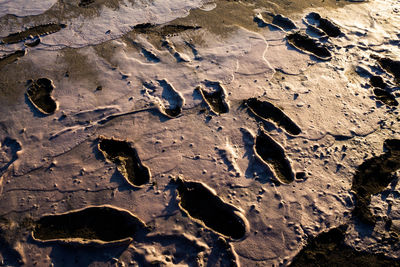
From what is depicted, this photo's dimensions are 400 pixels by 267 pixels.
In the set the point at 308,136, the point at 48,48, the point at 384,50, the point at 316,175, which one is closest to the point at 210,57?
the point at 308,136

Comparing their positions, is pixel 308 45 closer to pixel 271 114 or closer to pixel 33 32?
pixel 271 114

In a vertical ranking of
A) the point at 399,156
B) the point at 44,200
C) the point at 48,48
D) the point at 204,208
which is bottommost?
the point at 44,200

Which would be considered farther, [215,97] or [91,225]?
[215,97]

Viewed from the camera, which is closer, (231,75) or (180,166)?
(180,166)

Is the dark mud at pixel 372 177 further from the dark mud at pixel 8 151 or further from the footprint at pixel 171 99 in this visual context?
the dark mud at pixel 8 151

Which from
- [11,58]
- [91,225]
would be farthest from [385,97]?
[11,58]

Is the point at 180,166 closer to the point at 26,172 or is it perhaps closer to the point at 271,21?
the point at 26,172
